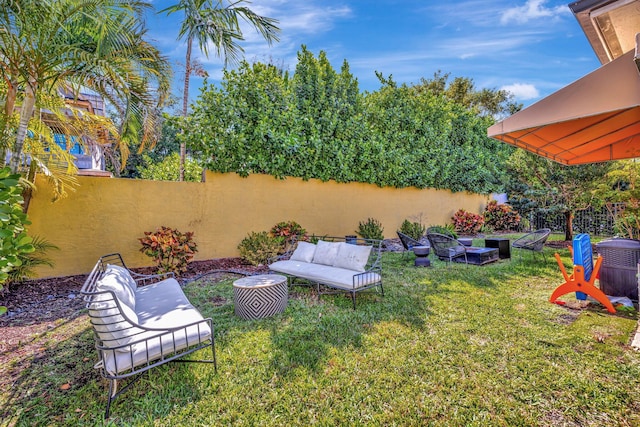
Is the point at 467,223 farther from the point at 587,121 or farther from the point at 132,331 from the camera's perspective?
the point at 132,331

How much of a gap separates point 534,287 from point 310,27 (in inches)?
338

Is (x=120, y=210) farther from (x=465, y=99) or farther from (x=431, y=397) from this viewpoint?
(x=465, y=99)

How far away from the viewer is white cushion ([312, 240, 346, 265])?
221 inches

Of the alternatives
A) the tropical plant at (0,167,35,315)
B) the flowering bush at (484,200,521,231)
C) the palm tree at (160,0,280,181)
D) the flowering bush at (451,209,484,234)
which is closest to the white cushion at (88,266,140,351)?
the tropical plant at (0,167,35,315)

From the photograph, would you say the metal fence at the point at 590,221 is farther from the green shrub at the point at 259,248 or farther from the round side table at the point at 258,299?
the round side table at the point at 258,299

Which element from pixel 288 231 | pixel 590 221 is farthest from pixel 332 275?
pixel 590 221

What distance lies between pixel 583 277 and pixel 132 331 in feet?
19.7

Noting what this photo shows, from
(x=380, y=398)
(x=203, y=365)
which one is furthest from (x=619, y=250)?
(x=203, y=365)

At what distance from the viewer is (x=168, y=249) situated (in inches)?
249

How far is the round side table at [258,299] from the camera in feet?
13.8

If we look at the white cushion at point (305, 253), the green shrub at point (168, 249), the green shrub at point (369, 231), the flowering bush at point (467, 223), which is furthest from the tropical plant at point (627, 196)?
the green shrub at point (168, 249)

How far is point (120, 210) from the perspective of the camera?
22.1ft

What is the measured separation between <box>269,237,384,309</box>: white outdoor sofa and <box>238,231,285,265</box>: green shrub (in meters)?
1.66

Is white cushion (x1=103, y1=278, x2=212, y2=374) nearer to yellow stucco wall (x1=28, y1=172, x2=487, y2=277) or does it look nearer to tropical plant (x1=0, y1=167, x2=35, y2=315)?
tropical plant (x1=0, y1=167, x2=35, y2=315)
